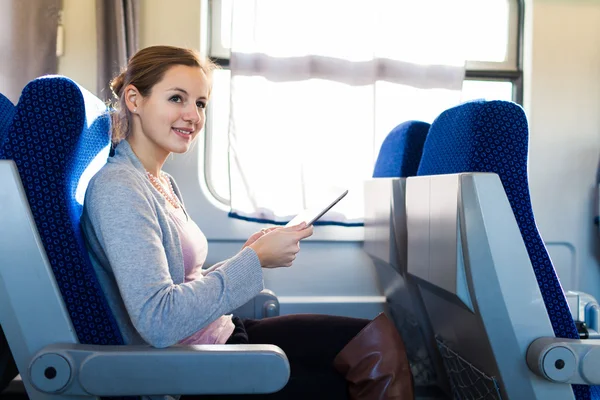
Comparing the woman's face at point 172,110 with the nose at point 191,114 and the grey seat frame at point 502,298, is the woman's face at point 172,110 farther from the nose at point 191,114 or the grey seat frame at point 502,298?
the grey seat frame at point 502,298

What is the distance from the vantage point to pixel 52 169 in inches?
41.9

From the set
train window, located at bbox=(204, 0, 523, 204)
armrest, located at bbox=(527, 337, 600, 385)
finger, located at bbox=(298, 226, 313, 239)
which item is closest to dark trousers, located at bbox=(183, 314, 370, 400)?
finger, located at bbox=(298, 226, 313, 239)

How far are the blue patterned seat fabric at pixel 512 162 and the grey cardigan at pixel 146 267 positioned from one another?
522 mm

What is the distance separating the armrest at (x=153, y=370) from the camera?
41.1 inches

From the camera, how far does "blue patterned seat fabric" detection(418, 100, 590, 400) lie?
118cm

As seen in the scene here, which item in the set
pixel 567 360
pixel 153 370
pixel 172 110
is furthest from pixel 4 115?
pixel 567 360

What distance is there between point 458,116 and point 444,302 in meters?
0.46

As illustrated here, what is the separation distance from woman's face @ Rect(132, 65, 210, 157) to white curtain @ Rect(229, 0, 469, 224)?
3.28 feet

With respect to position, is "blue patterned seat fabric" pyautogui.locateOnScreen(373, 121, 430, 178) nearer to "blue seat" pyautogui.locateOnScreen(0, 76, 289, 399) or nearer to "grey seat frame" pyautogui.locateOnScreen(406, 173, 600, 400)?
"grey seat frame" pyautogui.locateOnScreen(406, 173, 600, 400)

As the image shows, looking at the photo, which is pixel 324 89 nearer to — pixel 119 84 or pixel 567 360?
pixel 119 84

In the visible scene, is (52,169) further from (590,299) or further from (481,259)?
(590,299)

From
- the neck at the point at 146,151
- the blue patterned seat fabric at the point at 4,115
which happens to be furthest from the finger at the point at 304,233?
the blue patterned seat fabric at the point at 4,115

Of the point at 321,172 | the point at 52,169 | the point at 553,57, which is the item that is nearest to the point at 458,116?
the point at 52,169

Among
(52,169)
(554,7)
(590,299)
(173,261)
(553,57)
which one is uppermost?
(554,7)
